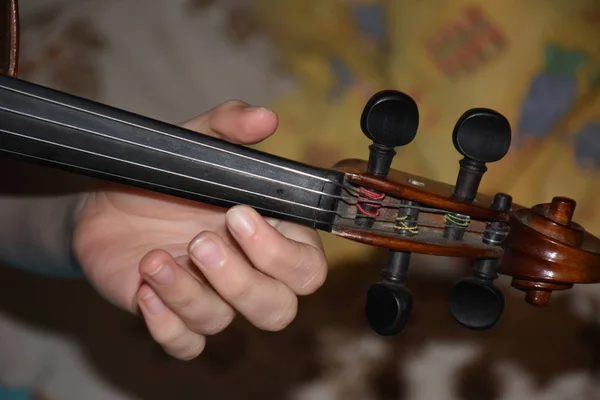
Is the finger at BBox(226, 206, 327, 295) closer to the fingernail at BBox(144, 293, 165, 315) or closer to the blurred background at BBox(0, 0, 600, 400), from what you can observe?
the fingernail at BBox(144, 293, 165, 315)

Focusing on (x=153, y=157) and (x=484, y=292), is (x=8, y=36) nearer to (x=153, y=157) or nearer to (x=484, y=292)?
(x=153, y=157)

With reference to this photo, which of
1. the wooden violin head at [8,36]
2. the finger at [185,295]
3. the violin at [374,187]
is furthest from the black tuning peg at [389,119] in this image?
the wooden violin head at [8,36]

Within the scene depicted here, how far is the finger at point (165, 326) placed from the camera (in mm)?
788

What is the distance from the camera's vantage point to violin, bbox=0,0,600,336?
0.74 metres

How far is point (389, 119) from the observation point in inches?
29.8

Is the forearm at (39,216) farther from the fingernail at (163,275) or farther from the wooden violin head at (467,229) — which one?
the wooden violin head at (467,229)

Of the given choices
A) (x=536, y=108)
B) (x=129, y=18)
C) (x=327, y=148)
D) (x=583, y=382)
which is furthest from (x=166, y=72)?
(x=583, y=382)

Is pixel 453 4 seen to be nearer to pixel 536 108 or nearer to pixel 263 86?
pixel 536 108

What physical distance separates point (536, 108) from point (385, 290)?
Answer: 75cm

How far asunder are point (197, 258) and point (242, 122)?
0.19 m

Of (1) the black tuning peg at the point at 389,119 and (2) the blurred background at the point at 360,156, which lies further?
(2) the blurred background at the point at 360,156

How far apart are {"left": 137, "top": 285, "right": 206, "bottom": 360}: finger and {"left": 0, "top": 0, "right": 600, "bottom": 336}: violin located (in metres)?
0.12

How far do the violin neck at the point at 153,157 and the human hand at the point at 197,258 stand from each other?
5cm

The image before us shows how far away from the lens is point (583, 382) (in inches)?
54.6
